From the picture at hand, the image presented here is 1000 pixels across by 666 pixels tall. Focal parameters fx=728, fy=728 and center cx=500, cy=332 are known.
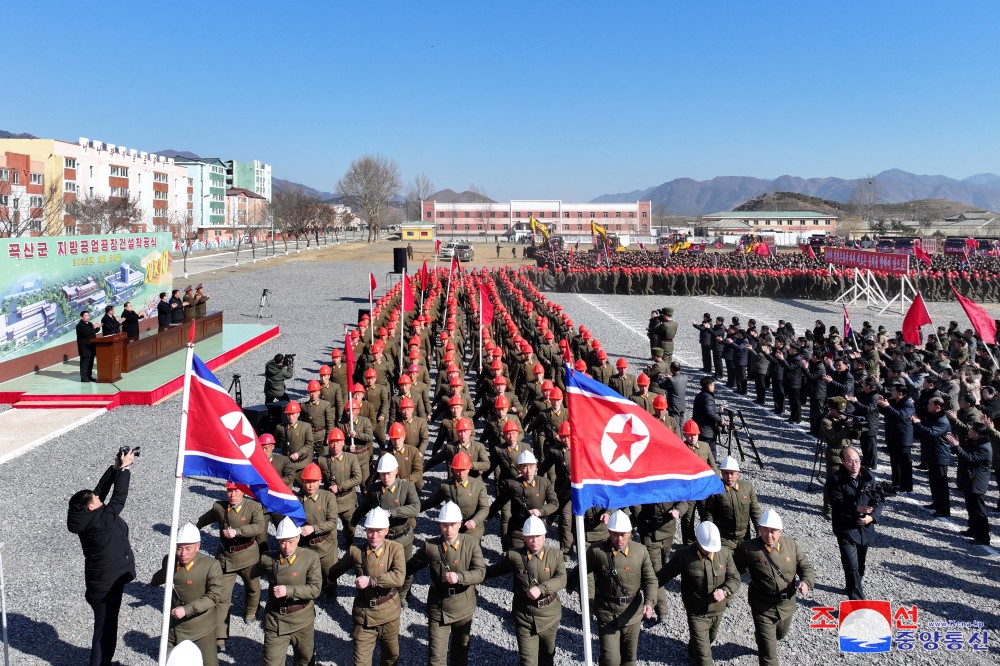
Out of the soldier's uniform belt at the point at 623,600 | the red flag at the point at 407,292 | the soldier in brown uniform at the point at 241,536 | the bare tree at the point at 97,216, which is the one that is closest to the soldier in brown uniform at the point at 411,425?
the soldier in brown uniform at the point at 241,536

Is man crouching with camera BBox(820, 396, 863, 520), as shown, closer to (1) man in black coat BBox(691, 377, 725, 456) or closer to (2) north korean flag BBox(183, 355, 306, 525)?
(1) man in black coat BBox(691, 377, 725, 456)

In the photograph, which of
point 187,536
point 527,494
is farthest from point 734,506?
point 187,536

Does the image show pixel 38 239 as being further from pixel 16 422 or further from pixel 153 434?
pixel 153 434

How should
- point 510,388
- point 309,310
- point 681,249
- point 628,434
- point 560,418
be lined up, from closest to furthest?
point 628,434
point 560,418
point 510,388
point 309,310
point 681,249

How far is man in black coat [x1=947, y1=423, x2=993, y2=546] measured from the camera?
7.77 meters

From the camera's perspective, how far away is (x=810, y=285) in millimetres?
33906

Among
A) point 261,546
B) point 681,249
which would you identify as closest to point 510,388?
point 261,546

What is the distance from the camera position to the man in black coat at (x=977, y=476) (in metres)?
7.77

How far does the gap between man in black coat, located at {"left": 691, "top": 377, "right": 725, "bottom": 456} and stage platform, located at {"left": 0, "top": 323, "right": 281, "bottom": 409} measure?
32.9 ft

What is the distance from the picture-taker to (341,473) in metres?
7.11

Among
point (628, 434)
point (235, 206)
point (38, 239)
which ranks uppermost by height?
point (235, 206)

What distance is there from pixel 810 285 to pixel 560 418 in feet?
94.6

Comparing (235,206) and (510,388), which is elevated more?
(235,206)

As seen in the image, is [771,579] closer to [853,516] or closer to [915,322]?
[853,516]
